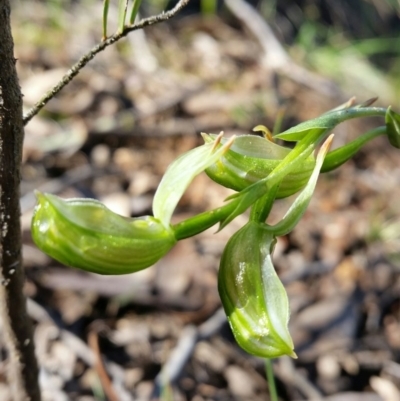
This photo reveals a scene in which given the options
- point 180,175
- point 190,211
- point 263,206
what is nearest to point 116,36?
point 180,175

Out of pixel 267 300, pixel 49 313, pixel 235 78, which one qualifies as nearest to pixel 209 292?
pixel 49 313

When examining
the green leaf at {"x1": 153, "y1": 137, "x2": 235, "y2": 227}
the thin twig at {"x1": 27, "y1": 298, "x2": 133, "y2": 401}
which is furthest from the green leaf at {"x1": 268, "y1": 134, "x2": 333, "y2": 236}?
the thin twig at {"x1": 27, "y1": 298, "x2": 133, "y2": 401}

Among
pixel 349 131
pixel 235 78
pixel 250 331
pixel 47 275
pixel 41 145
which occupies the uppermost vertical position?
pixel 235 78

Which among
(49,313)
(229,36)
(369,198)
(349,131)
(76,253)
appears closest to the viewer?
(76,253)

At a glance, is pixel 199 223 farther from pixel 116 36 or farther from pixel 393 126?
pixel 393 126

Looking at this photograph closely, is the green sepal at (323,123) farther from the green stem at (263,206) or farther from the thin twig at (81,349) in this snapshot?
the thin twig at (81,349)

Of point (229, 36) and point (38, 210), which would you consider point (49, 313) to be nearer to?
point (38, 210)
